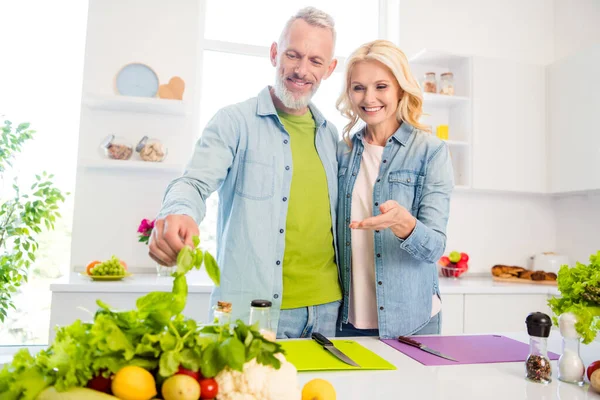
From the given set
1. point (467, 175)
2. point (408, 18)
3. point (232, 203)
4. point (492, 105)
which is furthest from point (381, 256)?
point (408, 18)

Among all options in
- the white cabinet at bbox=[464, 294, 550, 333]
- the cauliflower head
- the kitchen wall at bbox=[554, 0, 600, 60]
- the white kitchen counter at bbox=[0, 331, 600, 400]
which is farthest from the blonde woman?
the kitchen wall at bbox=[554, 0, 600, 60]

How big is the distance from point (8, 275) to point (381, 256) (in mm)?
2168

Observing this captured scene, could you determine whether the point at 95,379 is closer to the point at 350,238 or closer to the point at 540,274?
the point at 350,238

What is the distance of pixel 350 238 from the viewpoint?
5.10ft

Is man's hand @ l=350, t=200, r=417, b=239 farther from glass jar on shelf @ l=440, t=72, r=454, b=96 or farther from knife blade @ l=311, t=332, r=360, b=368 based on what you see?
glass jar on shelf @ l=440, t=72, r=454, b=96

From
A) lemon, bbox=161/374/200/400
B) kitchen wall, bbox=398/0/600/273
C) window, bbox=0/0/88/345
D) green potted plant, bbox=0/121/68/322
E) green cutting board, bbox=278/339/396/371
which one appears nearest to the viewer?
lemon, bbox=161/374/200/400

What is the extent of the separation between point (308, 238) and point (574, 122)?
2572 millimetres

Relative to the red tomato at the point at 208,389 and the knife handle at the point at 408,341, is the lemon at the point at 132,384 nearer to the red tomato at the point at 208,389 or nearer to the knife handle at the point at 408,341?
the red tomato at the point at 208,389

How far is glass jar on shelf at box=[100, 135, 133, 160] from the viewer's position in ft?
9.25

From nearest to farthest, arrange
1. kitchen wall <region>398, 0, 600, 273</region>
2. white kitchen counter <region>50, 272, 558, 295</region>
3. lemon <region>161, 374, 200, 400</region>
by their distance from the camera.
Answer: lemon <region>161, 374, 200, 400</region> → white kitchen counter <region>50, 272, 558, 295</region> → kitchen wall <region>398, 0, 600, 273</region>

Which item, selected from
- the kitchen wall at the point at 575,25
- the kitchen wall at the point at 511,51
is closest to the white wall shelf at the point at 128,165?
the kitchen wall at the point at 511,51

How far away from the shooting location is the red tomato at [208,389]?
59cm

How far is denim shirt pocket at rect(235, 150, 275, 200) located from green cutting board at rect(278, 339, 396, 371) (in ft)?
1.59

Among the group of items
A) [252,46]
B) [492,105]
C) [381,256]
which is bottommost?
[381,256]
